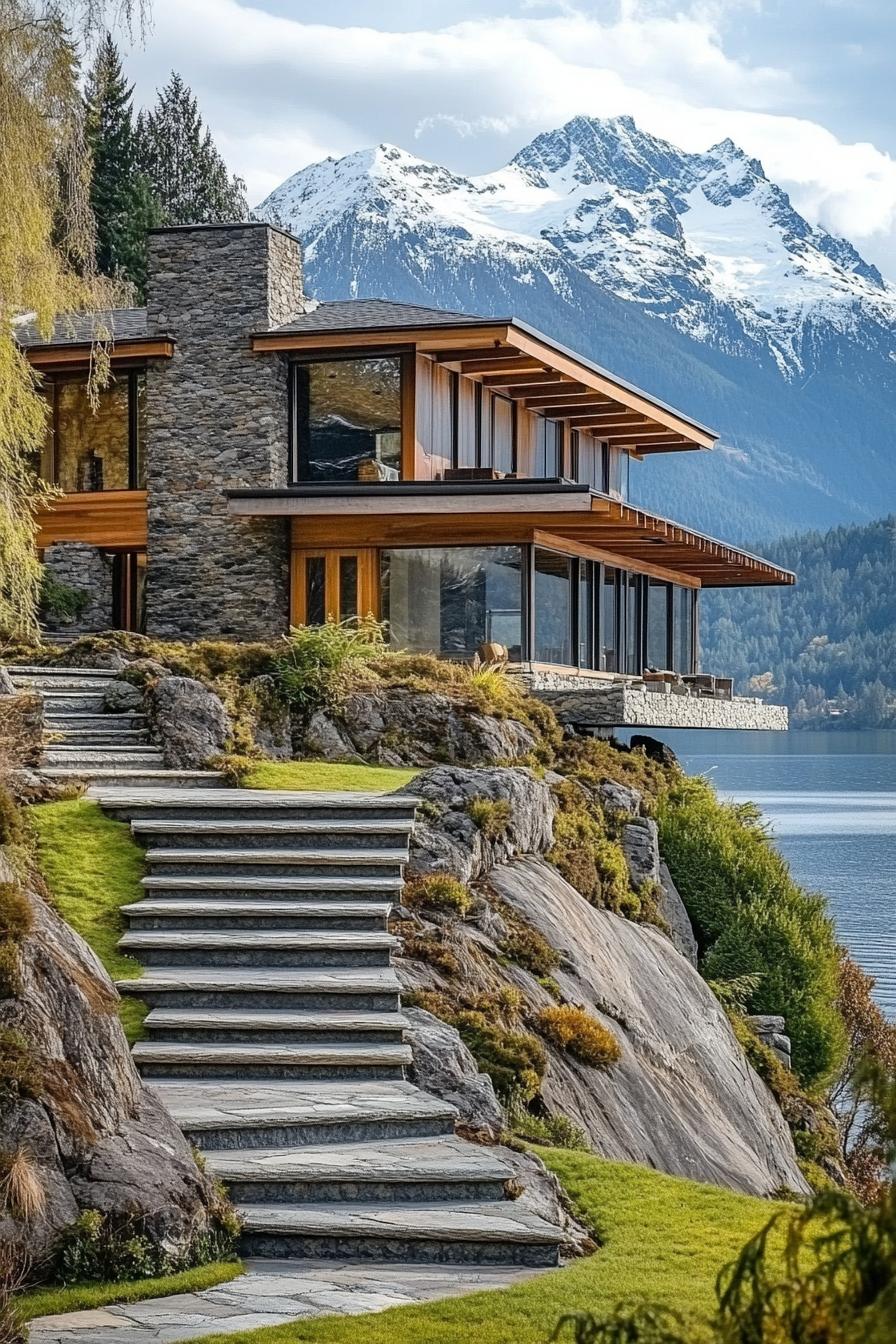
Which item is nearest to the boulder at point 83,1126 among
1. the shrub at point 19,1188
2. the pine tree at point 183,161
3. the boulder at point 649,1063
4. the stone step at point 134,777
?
the shrub at point 19,1188

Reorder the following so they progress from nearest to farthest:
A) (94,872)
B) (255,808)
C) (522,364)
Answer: (94,872) < (255,808) < (522,364)

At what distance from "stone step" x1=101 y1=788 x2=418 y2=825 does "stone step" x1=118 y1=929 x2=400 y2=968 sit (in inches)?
76.0

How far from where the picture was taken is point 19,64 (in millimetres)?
15406

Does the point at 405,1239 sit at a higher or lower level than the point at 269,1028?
lower

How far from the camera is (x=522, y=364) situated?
96.3ft

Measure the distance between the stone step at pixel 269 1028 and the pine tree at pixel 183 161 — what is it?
52098 millimetres

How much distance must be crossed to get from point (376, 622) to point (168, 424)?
520 cm

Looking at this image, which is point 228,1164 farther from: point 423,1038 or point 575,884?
point 575,884

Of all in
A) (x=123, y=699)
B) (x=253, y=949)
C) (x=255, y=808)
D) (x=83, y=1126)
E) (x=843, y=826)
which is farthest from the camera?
(x=843, y=826)

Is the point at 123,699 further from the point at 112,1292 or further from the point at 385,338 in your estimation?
the point at 112,1292

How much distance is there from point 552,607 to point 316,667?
29.1 feet

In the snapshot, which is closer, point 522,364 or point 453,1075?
point 453,1075

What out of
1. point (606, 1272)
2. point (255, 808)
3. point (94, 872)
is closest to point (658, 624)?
point (255, 808)

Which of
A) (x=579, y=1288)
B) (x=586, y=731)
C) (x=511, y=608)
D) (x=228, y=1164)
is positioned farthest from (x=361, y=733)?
(x=579, y=1288)
